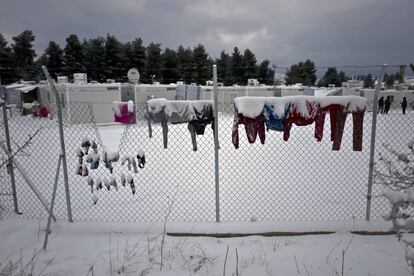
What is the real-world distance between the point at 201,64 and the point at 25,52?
2770cm

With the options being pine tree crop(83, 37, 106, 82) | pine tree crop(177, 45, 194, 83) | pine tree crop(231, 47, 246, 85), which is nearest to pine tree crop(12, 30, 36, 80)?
pine tree crop(83, 37, 106, 82)

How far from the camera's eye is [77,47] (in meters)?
36.9

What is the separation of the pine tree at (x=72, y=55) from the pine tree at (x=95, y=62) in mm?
2182

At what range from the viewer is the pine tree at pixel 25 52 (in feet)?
141

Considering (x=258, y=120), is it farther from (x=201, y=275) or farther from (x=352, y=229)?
(x=201, y=275)

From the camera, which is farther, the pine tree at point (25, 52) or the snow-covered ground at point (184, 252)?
the pine tree at point (25, 52)

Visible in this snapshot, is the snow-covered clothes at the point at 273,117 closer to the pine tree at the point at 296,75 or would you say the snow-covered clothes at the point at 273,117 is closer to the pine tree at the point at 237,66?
the pine tree at the point at 296,75

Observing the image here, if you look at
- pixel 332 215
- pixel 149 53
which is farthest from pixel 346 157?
pixel 149 53

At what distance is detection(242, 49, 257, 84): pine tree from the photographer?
4338cm

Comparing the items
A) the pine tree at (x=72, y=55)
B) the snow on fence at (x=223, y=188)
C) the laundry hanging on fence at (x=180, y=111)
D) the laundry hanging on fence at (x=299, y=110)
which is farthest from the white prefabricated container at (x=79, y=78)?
the pine tree at (x=72, y=55)

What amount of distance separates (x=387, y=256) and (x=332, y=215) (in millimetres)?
1460

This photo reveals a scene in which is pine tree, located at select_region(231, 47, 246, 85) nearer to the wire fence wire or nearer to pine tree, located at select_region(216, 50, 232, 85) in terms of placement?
pine tree, located at select_region(216, 50, 232, 85)

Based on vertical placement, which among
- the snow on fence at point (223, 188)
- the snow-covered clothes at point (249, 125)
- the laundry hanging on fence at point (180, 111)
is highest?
the laundry hanging on fence at point (180, 111)

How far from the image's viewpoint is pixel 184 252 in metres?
3.00
